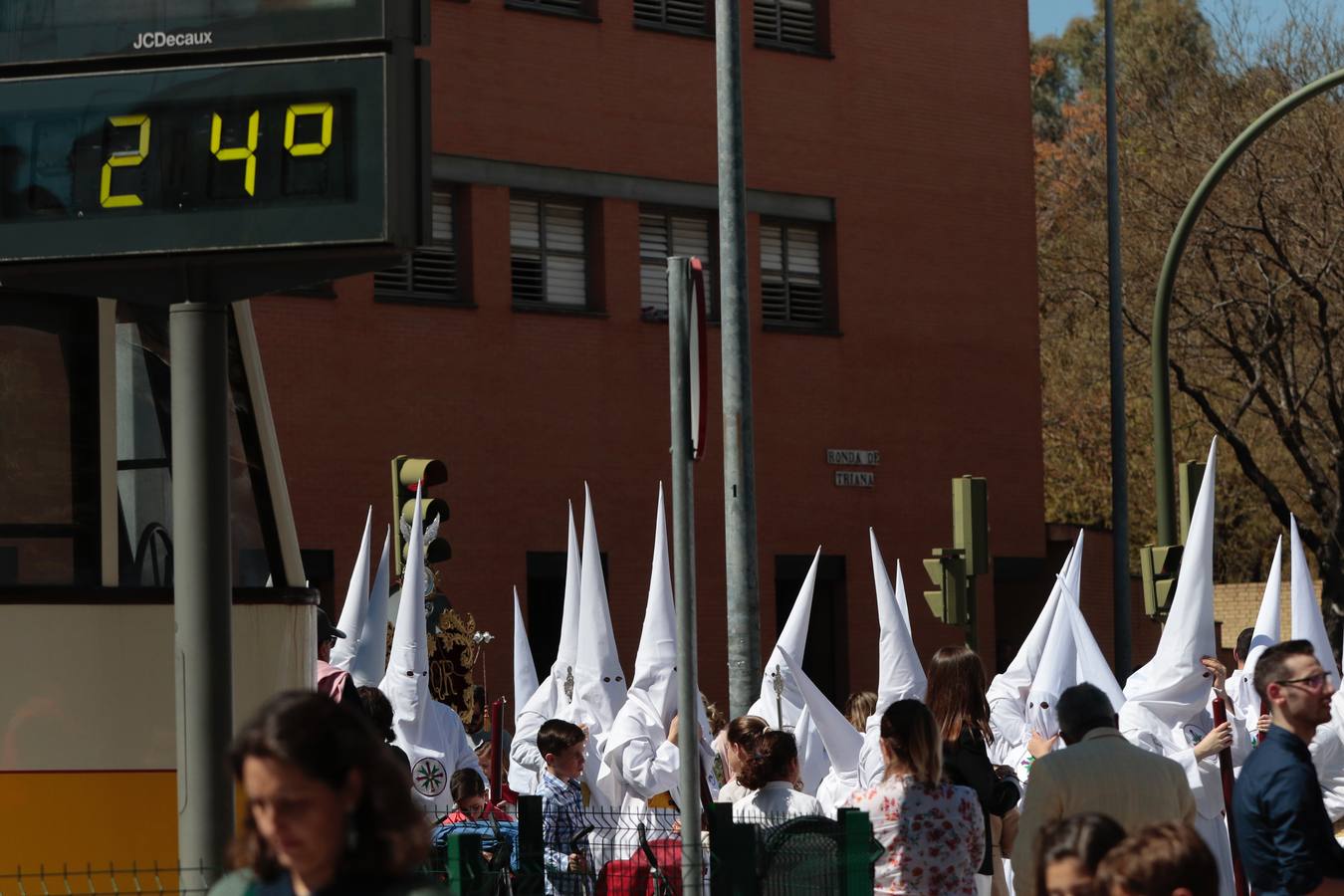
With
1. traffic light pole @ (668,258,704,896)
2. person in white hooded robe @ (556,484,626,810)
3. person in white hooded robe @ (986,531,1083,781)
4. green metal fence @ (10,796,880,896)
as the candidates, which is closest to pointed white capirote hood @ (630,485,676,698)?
person in white hooded robe @ (556,484,626,810)

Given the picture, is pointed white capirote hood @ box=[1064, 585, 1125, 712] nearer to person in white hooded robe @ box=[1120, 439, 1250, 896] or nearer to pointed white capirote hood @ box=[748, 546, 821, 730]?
person in white hooded robe @ box=[1120, 439, 1250, 896]

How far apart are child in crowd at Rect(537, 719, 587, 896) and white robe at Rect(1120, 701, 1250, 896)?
311 centimetres

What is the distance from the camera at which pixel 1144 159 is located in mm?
35344

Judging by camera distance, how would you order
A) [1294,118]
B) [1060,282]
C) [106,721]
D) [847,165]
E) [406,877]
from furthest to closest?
[1060,282] < [1294,118] < [847,165] < [106,721] < [406,877]

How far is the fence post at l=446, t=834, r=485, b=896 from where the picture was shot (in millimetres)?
7660

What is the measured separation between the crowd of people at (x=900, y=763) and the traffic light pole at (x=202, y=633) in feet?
1.40

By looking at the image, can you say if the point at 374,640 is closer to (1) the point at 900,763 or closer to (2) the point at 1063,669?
(2) the point at 1063,669

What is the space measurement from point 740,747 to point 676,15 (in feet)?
69.0

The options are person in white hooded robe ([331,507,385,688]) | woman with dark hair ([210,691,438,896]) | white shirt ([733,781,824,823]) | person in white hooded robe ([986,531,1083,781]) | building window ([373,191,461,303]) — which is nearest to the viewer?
woman with dark hair ([210,691,438,896])

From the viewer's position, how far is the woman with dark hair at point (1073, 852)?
474 centimetres

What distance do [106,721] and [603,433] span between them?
21359 millimetres

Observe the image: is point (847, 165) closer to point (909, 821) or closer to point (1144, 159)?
point (1144, 159)

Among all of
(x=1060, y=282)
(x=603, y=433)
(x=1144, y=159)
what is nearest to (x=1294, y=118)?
(x=1144, y=159)

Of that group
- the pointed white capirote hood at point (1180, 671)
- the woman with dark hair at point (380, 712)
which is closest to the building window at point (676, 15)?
the pointed white capirote hood at point (1180, 671)
